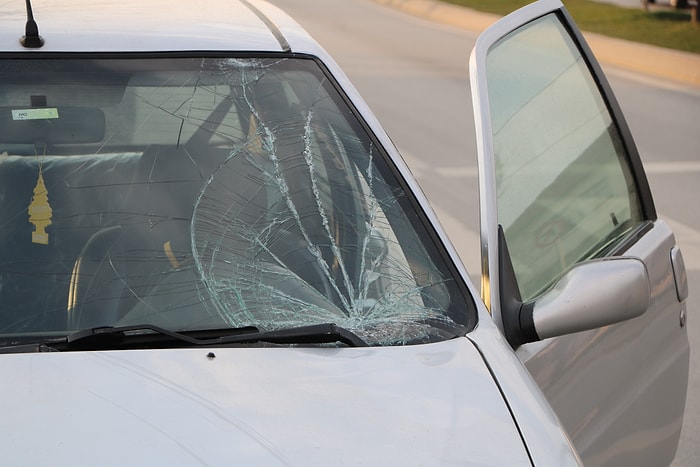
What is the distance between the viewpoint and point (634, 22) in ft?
57.9

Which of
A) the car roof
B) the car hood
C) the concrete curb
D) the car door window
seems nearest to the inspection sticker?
the car roof

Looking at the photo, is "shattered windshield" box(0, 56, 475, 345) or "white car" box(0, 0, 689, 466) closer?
"white car" box(0, 0, 689, 466)

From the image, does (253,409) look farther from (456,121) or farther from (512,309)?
(456,121)

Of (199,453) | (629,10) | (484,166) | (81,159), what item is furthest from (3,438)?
(629,10)

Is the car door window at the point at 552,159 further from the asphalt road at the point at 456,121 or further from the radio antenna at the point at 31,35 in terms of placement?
the asphalt road at the point at 456,121

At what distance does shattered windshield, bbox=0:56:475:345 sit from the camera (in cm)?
248

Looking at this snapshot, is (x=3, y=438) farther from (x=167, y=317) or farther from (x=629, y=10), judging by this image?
(x=629, y=10)

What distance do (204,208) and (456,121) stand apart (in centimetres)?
859

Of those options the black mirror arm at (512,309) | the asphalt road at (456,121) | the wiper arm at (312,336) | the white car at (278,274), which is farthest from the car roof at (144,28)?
the asphalt road at (456,121)

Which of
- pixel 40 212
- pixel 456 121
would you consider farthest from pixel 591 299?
pixel 456 121

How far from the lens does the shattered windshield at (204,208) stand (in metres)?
2.48

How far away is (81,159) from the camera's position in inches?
105

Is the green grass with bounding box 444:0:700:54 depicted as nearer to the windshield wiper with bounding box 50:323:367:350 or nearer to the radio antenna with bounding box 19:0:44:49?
the radio antenna with bounding box 19:0:44:49

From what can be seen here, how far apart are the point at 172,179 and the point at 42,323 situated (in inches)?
18.9
